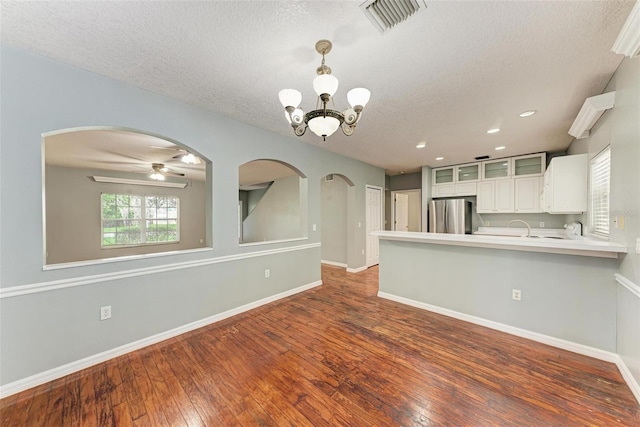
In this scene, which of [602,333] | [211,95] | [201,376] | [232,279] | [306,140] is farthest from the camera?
[306,140]

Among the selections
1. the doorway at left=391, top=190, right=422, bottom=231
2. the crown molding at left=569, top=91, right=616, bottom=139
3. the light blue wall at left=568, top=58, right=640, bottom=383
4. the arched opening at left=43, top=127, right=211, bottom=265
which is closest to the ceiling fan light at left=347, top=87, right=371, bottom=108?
the light blue wall at left=568, top=58, right=640, bottom=383

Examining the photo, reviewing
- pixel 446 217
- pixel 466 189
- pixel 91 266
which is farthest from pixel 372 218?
pixel 91 266

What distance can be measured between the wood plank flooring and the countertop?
0.97 metres

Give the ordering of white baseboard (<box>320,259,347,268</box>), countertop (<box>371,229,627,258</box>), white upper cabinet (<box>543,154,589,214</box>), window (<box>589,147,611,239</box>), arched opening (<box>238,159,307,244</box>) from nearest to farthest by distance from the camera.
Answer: countertop (<box>371,229,627,258</box>), window (<box>589,147,611,239</box>), white upper cabinet (<box>543,154,589,214</box>), white baseboard (<box>320,259,347,268</box>), arched opening (<box>238,159,307,244</box>)

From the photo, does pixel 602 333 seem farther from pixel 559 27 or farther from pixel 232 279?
pixel 232 279

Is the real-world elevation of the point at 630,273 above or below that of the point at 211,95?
below

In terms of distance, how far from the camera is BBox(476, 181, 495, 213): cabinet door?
17.1ft

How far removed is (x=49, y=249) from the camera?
5.30m

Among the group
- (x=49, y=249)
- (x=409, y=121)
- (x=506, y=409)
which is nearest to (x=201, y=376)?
(x=506, y=409)

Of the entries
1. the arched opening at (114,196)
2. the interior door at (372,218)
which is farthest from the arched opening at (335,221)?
the arched opening at (114,196)

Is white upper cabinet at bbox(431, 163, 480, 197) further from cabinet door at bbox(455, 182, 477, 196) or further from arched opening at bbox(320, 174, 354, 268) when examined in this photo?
arched opening at bbox(320, 174, 354, 268)

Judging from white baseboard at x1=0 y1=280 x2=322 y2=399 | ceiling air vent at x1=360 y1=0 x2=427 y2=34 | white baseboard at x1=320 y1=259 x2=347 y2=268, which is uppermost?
ceiling air vent at x1=360 y1=0 x2=427 y2=34

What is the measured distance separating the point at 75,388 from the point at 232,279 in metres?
1.58

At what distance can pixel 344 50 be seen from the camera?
177cm
